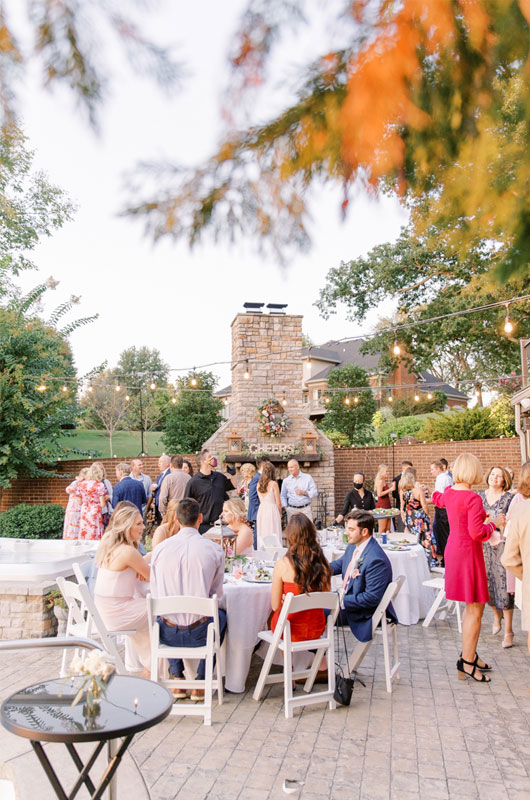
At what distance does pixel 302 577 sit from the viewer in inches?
159

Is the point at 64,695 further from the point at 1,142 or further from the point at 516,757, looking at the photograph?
the point at 516,757

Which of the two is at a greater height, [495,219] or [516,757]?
[495,219]

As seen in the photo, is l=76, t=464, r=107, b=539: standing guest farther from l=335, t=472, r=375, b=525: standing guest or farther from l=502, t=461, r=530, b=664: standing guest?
l=502, t=461, r=530, b=664: standing guest

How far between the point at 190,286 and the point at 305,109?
565 millimetres

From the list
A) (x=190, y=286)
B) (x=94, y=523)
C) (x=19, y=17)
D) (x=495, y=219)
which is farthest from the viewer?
(x=94, y=523)

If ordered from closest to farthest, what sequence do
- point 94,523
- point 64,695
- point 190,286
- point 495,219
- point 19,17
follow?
1. point 19,17
2. point 495,219
3. point 190,286
4. point 64,695
5. point 94,523

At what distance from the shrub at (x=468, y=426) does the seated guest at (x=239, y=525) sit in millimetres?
10263

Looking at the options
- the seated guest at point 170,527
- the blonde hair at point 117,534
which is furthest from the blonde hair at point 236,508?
the blonde hair at point 117,534

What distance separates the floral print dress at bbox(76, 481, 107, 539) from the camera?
8.05 meters

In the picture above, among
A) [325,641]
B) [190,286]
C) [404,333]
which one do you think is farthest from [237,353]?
[190,286]

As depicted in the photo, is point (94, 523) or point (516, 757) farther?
point (94, 523)

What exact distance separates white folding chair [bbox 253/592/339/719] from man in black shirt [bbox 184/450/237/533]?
330 cm

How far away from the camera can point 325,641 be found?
4.02 m

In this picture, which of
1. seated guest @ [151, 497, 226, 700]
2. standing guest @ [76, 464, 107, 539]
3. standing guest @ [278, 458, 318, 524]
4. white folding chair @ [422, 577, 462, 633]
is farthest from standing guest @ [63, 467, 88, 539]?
white folding chair @ [422, 577, 462, 633]
